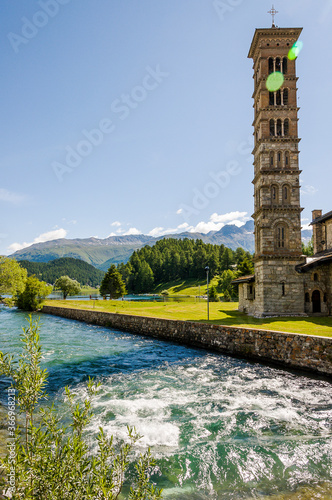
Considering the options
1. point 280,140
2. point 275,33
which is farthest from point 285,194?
point 275,33

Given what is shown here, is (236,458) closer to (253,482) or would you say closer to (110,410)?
(253,482)

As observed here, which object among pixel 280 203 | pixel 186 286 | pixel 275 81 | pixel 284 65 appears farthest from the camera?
pixel 186 286

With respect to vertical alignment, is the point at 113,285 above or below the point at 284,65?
below

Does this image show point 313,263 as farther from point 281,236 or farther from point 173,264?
point 173,264

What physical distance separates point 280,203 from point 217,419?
29774 millimetres

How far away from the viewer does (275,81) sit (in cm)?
3728

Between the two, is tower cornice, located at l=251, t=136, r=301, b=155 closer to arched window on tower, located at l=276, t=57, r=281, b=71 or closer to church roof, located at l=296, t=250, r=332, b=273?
arched window on tower, located at l=276, t=57, r=281, b=71

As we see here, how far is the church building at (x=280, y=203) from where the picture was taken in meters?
34.3

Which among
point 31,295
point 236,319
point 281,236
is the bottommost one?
point 236,319

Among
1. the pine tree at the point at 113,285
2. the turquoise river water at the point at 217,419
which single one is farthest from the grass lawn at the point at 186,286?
the turquoise river water at the point at 217,419

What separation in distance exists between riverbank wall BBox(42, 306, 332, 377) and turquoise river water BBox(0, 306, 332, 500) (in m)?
1.15

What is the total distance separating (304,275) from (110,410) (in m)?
29.4

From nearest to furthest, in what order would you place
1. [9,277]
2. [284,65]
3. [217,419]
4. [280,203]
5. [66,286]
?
1. [217,419]
2. [280,203]
3. [284,65]
4. [9,277]
5. [66,286]

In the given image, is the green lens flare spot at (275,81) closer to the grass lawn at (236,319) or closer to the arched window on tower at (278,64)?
the arched window on tower at (278,64)
